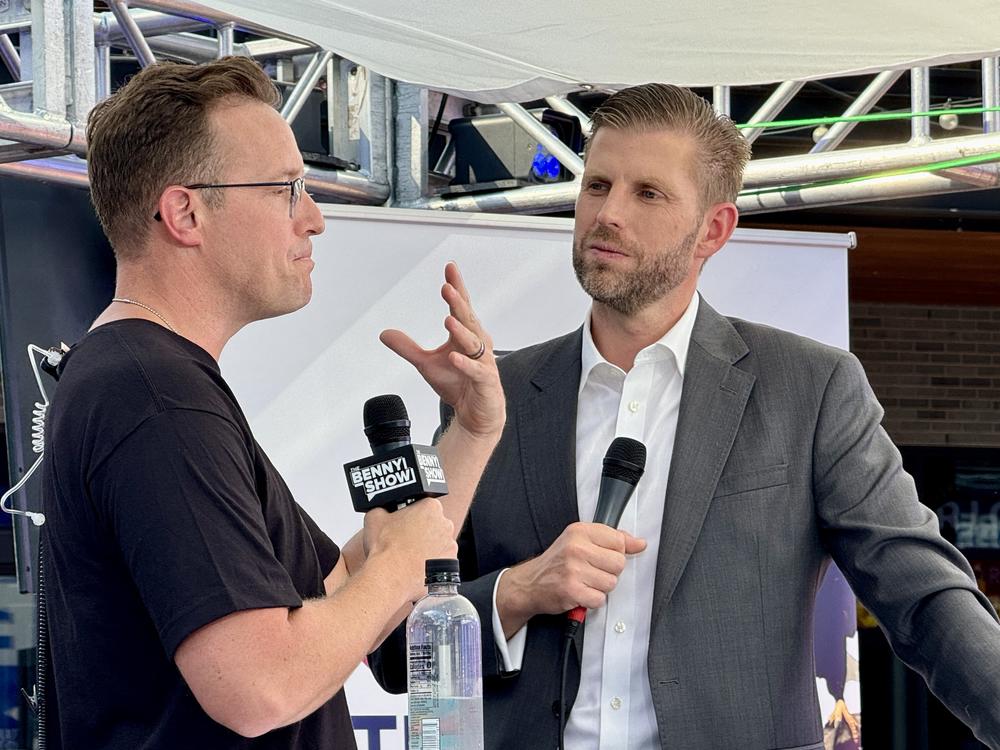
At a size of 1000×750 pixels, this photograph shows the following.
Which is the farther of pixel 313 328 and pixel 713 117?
pixel 313 328

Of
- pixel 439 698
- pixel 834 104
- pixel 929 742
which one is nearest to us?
pixel 439 698

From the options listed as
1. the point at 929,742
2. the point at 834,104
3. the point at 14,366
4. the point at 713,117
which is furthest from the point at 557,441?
the point at 929,742

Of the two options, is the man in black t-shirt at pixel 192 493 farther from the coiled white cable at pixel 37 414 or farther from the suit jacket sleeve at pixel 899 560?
the coiled white cable at pixel 37 414

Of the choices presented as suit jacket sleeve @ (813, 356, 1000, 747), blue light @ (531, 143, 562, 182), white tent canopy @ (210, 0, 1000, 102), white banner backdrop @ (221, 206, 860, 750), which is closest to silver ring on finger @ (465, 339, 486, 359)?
suit jacket sleeve @ (813, 356, 1000, 747)

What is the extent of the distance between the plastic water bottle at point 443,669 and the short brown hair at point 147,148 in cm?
56

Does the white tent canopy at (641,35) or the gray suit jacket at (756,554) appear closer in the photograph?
the gray suit jacket at (756,554)

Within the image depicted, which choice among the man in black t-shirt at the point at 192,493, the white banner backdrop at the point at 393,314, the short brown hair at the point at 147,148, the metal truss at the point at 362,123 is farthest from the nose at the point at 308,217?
the white banner backdrop at the point at 393,314

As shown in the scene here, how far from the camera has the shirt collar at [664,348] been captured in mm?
2297

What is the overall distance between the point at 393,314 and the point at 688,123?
1748 mm

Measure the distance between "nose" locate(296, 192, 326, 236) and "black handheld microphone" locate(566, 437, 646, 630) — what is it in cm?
54

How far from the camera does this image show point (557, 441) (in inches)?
88.6

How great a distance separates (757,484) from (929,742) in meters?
5.54

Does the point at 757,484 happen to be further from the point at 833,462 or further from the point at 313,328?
the point at 313,328

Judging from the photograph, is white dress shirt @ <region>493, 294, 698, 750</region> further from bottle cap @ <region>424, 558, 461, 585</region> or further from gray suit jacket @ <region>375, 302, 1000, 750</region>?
bottle cap @ <region>424, 558, 461, 585</region>
